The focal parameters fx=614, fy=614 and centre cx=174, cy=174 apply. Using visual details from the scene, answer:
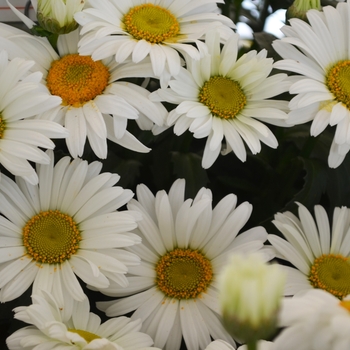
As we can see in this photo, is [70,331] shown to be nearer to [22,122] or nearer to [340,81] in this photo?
[22,122]

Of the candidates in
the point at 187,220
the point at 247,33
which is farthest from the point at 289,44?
the point at 247,33

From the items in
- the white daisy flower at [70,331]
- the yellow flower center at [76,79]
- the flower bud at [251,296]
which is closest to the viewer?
the flower bud at [251,296]

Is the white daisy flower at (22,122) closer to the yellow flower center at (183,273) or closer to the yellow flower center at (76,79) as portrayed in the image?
the yellow flower center at (76,79)

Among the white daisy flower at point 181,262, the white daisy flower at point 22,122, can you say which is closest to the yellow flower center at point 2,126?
the white daisy flower at point 22,122

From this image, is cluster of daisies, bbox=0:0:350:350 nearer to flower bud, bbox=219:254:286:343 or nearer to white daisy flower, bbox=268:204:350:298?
white daisy flower, bbox=268:204:350:298

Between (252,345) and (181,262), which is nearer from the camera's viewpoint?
(252,345)

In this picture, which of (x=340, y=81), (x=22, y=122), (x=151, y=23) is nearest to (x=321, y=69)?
(x=340, y=81)

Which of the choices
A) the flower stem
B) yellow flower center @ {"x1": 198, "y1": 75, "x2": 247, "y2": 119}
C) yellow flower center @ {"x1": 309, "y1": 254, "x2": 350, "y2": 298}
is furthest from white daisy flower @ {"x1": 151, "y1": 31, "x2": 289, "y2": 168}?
the flower stem
